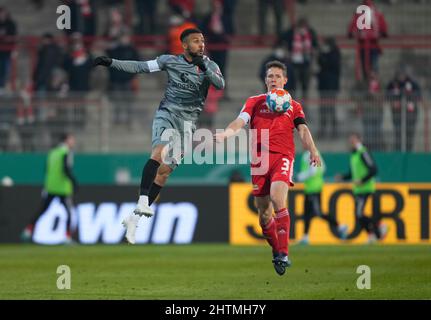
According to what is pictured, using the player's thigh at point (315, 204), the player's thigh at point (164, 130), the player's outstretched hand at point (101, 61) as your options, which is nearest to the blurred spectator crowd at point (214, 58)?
the player's thigh at point (315, 204)

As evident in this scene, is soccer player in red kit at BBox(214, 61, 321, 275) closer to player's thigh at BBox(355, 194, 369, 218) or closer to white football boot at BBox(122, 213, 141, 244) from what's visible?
white football boot at BBox(122, 213, 141, 244)

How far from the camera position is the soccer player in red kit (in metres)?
15.0

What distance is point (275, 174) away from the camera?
1517cm

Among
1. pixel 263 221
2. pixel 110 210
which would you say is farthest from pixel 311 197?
pixel 263 221

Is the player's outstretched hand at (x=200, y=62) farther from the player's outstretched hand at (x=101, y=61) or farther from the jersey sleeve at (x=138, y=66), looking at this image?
the player's outstretched hand at (x=101, y=61)

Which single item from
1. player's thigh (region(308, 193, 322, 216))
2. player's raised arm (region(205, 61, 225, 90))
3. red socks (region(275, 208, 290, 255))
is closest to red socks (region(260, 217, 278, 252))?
red socks (region(275, 208, 290, 255))

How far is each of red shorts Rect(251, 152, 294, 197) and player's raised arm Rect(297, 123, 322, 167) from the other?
46 centimetres

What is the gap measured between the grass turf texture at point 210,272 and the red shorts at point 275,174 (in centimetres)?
130

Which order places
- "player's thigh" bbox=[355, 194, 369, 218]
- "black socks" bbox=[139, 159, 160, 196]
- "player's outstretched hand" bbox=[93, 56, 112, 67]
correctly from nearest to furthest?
"player's outstretched hand" bbox=[93, 56, 112, 67] → "black socks" bbox=[139, 159, 160, 196] → "player's thigh" bbox=[355, 194, 369, 218]

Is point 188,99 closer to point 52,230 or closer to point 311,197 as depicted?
point 311,197

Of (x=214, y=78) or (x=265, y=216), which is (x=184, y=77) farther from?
(x=265, y=216)

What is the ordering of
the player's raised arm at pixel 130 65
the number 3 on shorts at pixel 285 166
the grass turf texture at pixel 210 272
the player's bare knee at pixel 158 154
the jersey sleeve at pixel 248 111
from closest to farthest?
the player's raised arm at pixel 130 65, the grass turf texture at pixel 210 272, the jersey sleeve at pixel 248 111, the number 3 on shorts at pixel 285 166, the player's bare knee at pixel 158 154

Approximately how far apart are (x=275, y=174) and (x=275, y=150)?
1.06 feet

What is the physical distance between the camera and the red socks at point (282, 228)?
1499 cm
